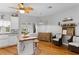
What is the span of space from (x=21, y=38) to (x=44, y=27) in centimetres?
54

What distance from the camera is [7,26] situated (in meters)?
2.19

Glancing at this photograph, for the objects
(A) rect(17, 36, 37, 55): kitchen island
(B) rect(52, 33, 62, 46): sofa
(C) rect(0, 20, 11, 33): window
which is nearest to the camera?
(C) rect(0, 20, 11, 33): window

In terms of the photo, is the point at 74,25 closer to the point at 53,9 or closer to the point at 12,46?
the point at 53,9

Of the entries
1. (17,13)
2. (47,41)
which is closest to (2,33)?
(17,13)

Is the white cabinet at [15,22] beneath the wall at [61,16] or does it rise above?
beneath

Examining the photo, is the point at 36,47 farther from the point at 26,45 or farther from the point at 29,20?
the point at 29,20

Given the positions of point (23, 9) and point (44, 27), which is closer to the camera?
point (23, 9)

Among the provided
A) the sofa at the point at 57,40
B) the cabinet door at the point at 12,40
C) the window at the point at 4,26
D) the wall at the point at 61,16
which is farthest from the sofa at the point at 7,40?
the sofa at the point at 57,40

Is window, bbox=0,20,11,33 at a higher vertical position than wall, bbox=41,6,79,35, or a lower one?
lower

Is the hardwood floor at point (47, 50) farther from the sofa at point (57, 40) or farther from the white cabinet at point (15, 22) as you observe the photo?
the white cabinet at point (15, 22)

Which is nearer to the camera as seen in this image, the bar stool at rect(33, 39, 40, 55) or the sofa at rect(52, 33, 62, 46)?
the bar stool at rect(33, 39, 40, 55)

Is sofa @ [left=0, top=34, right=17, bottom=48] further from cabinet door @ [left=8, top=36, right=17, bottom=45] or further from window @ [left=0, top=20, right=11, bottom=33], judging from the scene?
window @ [left=0, top=20, right=11, bottom=33]

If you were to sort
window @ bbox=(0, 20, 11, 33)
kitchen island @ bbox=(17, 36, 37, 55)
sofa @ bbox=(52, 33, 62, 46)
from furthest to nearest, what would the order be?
sofa @ bbox=(52, 33, 62, 46) < kitchen island @ bbox=(17, 36, 37, 55) < window @ bbox=(0, 20, 11, 33)

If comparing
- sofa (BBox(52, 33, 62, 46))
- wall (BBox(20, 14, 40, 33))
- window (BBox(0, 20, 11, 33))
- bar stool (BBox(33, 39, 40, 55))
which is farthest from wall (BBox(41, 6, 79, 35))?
window (BBox(0, 20, 11, 33))
